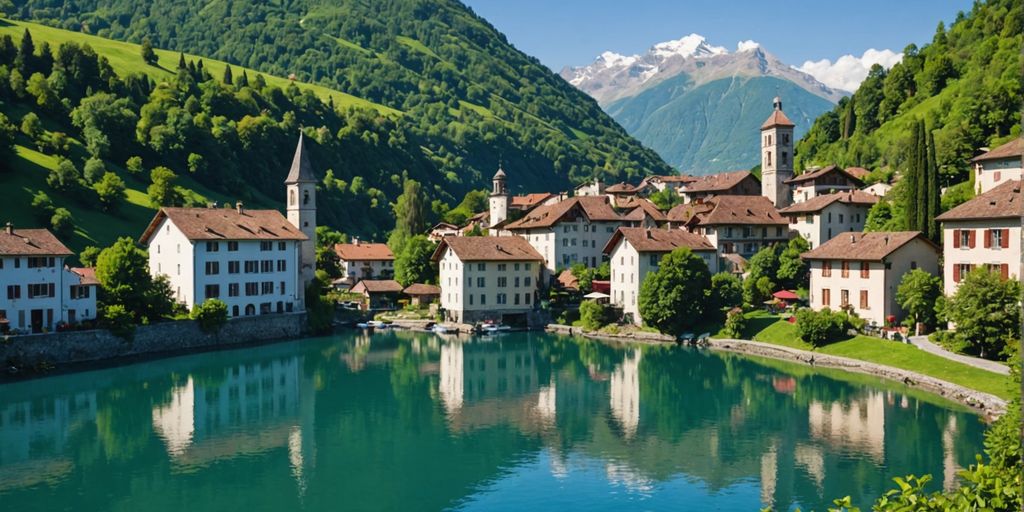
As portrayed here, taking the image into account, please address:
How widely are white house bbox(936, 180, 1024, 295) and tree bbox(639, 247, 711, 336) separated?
21.6m

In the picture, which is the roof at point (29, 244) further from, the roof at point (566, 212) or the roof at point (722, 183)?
the roof at point (722, 183)

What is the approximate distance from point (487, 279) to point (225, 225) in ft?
85.6

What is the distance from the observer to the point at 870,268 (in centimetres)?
6556

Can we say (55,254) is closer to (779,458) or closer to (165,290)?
(165,290)

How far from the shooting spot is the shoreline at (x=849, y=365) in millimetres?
46562

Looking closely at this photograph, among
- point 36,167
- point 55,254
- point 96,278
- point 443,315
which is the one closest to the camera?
point 55,254

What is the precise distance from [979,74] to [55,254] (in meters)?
104

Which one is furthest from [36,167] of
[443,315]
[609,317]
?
[609,317]

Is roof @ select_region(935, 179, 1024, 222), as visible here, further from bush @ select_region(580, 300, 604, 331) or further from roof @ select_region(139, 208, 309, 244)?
roof @ select_region(139, 208, 309, 244)

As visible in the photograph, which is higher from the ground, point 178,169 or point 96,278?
point 178,169

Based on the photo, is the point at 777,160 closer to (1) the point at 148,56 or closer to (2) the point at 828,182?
(2) the point at 828,182

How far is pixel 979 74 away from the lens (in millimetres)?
112625

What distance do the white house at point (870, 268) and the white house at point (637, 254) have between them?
1741 centimetres

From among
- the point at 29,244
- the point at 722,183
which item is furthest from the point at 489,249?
the point at 29,244
